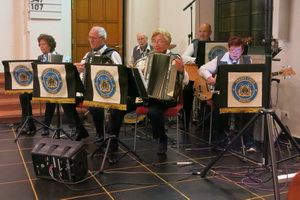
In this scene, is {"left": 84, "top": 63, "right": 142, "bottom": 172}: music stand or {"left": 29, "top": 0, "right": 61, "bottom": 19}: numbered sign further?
{"left": 29, "top": 0, "right": 61, "bottom": 19}: numbered sign

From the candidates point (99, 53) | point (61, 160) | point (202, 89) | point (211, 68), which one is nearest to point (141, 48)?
point (202, 89)

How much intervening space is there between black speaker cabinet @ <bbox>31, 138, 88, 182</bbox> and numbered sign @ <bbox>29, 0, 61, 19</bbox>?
4.37 m

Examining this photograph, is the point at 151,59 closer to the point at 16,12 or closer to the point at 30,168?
the point at 30,168

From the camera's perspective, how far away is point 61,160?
3303 mm

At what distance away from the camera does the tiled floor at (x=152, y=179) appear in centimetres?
312

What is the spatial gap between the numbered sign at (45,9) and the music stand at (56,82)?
342cm

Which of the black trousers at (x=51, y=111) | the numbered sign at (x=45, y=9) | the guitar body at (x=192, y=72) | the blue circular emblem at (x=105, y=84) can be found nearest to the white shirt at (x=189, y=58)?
the guitar body at (x=192, y=72)

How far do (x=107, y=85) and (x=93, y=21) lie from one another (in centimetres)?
472

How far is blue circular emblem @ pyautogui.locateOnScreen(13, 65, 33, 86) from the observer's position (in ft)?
15.7

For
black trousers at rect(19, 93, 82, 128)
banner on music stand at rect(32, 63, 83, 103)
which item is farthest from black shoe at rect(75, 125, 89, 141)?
banner on music stand at rect(32, 63, 83, 103)

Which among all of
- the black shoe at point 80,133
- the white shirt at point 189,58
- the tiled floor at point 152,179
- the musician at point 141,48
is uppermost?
the musician at point 141,48

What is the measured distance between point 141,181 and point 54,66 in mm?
1535

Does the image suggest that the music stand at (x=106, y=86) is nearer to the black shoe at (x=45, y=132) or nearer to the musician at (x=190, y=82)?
the black shoe at (x=45, y=132)

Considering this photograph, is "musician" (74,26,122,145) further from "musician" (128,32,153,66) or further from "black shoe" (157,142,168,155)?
"musician" (128,32,153,66)
